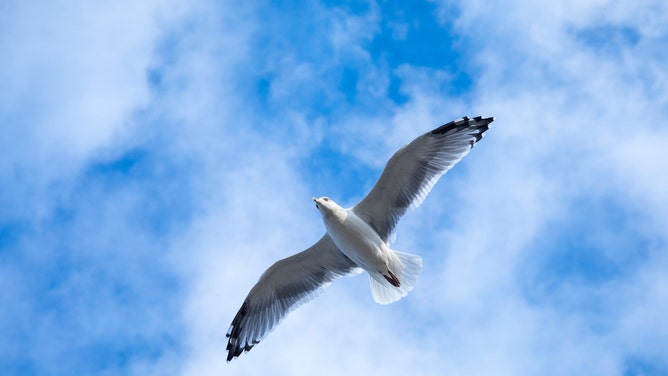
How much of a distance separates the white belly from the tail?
153mm

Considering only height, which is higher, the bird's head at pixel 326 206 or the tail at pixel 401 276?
the bird's head at pixel 326 206

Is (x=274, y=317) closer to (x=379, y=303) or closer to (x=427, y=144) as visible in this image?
(x=379, y=303)

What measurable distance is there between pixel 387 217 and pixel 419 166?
0.73 metres

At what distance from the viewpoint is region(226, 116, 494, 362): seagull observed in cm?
977

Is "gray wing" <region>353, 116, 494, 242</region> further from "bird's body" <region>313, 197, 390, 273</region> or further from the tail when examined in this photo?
the tail

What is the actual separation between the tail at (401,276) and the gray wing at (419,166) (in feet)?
1.77

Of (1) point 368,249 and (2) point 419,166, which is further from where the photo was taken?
(2) point 419,166

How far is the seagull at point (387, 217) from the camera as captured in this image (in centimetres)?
977

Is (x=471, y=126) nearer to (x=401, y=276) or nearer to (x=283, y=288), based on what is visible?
(x=401, y=276)

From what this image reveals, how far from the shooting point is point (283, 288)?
10.7 m

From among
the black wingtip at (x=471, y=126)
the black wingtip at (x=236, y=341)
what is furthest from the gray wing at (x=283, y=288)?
the black wingtip at (x=471, y=126)

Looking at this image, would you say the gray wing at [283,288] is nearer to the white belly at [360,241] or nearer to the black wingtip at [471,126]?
the white belly at [360,241]

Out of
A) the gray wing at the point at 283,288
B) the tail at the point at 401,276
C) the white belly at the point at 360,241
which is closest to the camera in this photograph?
the white belly at the point at 360,241

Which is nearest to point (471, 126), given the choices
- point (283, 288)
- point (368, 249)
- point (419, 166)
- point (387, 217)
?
point (419, 166)
